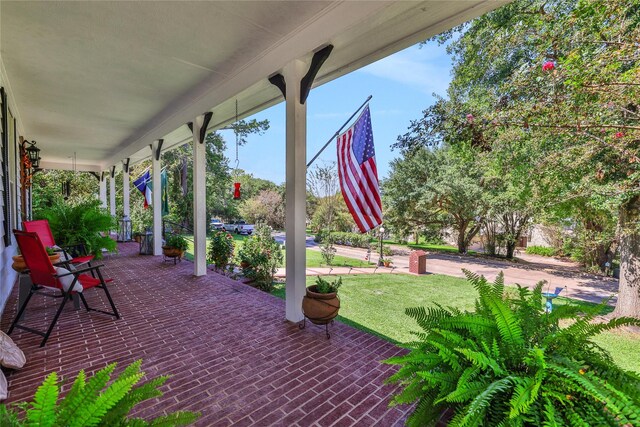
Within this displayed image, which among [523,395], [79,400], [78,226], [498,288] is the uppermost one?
[78,226]

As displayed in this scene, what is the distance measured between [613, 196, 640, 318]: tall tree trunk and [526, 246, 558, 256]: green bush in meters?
11.5

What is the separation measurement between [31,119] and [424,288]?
10.4 meters

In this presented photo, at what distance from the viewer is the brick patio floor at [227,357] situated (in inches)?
77.3

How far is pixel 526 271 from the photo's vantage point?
473 inches

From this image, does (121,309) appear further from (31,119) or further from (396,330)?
(31,119)

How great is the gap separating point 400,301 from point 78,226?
695 centimetres

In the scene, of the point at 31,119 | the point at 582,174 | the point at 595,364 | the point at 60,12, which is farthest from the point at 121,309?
the point at 582,174

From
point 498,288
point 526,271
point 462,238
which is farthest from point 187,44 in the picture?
Result: point 462,238

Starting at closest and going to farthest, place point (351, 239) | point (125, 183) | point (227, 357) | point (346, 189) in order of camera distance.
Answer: point (227, 357) → point (346, 189) → point (125, 183) → point (351, 239)

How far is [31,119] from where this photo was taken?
6055 mm

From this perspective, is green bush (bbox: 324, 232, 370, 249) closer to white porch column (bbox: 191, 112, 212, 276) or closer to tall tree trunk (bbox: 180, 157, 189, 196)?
tall tree trunk (bbox: 180, 157, 189, 196)

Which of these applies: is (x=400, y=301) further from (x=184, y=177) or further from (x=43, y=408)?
(x=184, y=177)

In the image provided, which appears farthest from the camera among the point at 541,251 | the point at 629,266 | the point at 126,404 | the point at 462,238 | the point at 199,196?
the point at 462,238

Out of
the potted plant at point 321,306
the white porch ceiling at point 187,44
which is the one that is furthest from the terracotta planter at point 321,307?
the white porch ceiling at point 187,44
